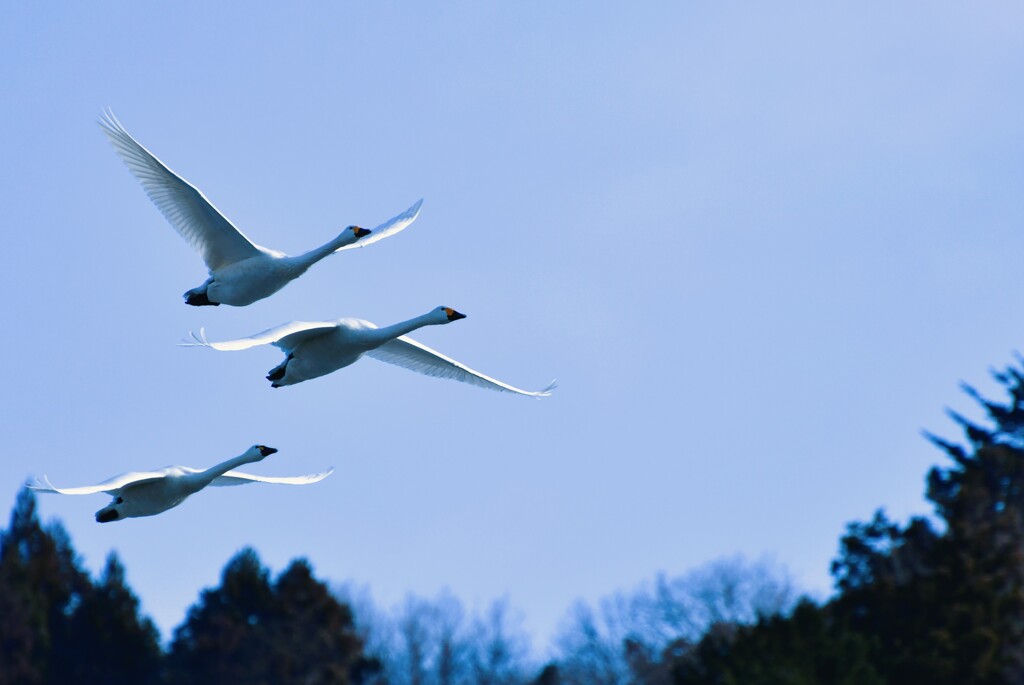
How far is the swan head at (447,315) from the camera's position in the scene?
26922 millimetres

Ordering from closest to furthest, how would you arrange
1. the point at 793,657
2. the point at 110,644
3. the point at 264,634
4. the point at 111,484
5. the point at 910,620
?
1. the point at 111,484
2. the point at 793,657
3. the point at 910,620
4. the point at 264,634
5. the point at 110,644

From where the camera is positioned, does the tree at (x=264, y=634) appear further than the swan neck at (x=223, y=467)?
Yes

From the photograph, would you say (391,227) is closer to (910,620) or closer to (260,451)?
(260,451)

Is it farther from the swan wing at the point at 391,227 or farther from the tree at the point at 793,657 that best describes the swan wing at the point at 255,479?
the tree at the point at 793,657

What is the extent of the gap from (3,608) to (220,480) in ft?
181

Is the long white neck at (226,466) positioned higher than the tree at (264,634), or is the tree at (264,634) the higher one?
the tree at (264,634)

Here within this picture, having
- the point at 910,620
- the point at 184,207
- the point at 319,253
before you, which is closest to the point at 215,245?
the point at 184,207

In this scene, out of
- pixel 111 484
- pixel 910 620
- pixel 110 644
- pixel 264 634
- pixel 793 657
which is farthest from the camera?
pixel 110 644

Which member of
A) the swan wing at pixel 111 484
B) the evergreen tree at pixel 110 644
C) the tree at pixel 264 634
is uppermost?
the evergreen tree at pixel 110 644

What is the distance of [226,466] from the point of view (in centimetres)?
2436

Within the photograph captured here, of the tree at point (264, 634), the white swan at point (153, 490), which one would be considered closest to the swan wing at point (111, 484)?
the white swan at point (153, 490)

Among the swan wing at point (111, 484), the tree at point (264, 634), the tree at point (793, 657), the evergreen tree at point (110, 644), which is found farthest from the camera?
the evergreen tree at point (110, 644)

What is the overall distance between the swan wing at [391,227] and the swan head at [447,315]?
4.38ft

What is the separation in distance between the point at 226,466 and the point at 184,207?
12.5ft
